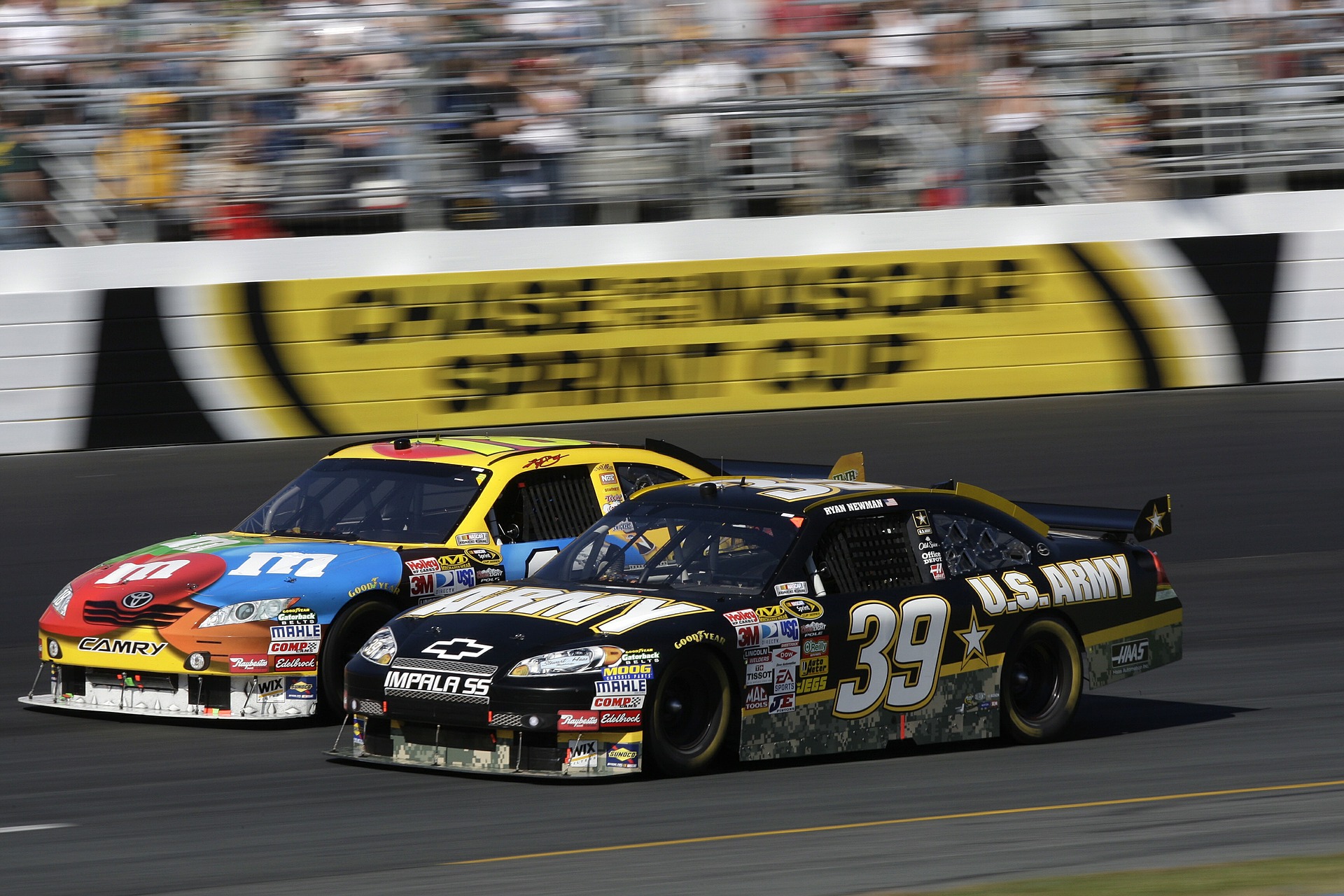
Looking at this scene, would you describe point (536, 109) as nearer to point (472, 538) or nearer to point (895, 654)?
point (472, 538)

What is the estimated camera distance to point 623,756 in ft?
22.4

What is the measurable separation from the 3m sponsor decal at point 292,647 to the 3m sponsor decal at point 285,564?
0.97 ft

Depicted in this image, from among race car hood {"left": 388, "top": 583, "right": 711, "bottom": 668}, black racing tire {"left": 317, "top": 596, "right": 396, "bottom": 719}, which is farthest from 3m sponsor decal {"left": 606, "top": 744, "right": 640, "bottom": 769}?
black racing tire {"left": 317, "top": 596, "right": 396, "bottom": 719}

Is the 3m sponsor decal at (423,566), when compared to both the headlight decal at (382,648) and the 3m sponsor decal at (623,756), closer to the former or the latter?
the headlight decal at (382,648)

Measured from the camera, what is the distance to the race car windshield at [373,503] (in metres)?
8.85

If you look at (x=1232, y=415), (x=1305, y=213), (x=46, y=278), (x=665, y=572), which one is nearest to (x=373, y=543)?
(x=665, y=572)

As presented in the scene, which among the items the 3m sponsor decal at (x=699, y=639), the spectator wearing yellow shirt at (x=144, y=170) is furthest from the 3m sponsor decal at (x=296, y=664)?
the spectator wearing yellow shirt at (x=144, y=170)

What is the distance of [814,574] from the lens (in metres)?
7.50

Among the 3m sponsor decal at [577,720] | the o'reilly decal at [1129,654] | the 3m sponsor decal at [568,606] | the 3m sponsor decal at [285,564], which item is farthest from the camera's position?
the o'reilly decal at [1129,654]

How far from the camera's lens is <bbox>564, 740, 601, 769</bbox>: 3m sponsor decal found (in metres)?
6.84

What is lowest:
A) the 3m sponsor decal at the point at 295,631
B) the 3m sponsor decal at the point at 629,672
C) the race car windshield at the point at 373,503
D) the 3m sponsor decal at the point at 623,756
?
the 3m sponsor decal at the point at 623,756

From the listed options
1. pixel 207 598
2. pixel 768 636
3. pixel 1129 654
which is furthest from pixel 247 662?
Result: pixel 1129 654

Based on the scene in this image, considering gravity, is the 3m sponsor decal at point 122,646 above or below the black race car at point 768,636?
below

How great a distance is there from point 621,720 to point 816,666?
3.01 feet
